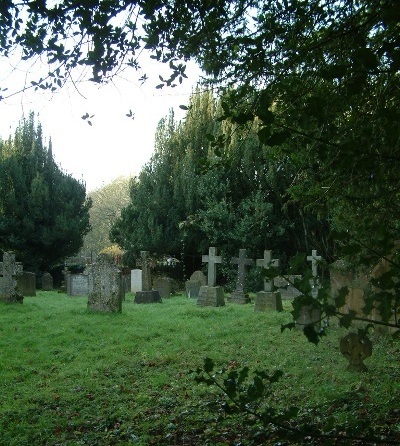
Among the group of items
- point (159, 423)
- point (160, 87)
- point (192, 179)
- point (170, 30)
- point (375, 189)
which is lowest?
point (159, 423)

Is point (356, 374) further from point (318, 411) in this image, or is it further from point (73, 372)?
point (73, 372)

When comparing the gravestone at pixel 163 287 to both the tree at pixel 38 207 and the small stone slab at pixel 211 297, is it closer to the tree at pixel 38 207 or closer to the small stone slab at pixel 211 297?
the small stone slab at pixel 211 297

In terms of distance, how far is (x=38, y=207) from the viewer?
81.7 feet

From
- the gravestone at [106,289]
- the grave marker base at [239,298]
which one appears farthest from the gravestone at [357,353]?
the grave marker base at [239,298]

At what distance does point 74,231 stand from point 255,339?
56.3 ft

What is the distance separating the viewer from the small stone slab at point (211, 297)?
14883mm

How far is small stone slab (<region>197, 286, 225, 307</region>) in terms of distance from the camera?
14883 millimetres

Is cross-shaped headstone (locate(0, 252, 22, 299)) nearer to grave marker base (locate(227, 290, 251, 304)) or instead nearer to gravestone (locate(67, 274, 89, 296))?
gravestone (locate(67, 274, 89, 296))

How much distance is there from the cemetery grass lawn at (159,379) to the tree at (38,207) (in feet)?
41.1

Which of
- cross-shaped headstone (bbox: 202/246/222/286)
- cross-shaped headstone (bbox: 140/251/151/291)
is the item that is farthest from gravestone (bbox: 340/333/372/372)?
cross-shaped headstone (bbox: 140/251/151/291)

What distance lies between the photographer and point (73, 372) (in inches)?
307

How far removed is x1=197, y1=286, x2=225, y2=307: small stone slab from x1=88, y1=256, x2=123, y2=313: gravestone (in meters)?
3.11

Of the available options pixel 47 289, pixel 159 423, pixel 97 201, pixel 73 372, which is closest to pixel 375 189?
pixel 159 423

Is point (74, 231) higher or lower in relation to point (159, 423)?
higher
